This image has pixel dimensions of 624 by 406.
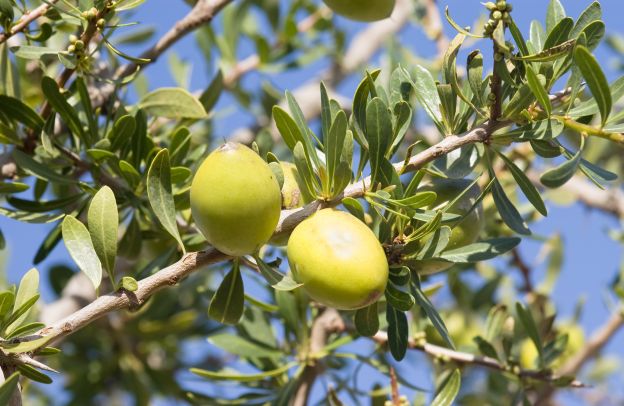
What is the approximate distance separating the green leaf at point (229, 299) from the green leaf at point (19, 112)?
56 centimetres

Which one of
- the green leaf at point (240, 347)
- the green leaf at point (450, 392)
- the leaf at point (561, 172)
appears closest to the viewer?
the leaf at point (561, 172)

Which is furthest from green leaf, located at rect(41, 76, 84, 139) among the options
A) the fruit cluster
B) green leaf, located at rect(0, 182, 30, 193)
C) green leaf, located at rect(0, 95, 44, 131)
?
the fruit cluster

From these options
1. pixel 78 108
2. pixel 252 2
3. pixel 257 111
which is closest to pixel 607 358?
pixel 257 111

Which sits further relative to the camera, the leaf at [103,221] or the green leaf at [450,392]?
the green leaf at [450,392]

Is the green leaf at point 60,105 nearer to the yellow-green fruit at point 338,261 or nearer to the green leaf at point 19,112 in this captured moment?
the green leaf at point 19,112

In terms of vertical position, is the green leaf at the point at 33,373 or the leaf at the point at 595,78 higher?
the leaf at the point at 595,78

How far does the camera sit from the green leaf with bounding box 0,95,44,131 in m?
1.59

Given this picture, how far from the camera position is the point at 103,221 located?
1.30m

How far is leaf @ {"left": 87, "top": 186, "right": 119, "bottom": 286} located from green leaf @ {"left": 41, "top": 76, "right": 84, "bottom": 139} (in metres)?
0.34

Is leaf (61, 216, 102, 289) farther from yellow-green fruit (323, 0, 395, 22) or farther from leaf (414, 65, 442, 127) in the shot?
yellow-green fruit (323, 0, 395, 22)

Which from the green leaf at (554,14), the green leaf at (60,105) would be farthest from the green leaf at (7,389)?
the green leaf at (554,14)

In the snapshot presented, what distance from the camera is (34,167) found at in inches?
63.0

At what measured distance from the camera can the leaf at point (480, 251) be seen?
A: 54.2 inches

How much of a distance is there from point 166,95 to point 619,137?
95cm
